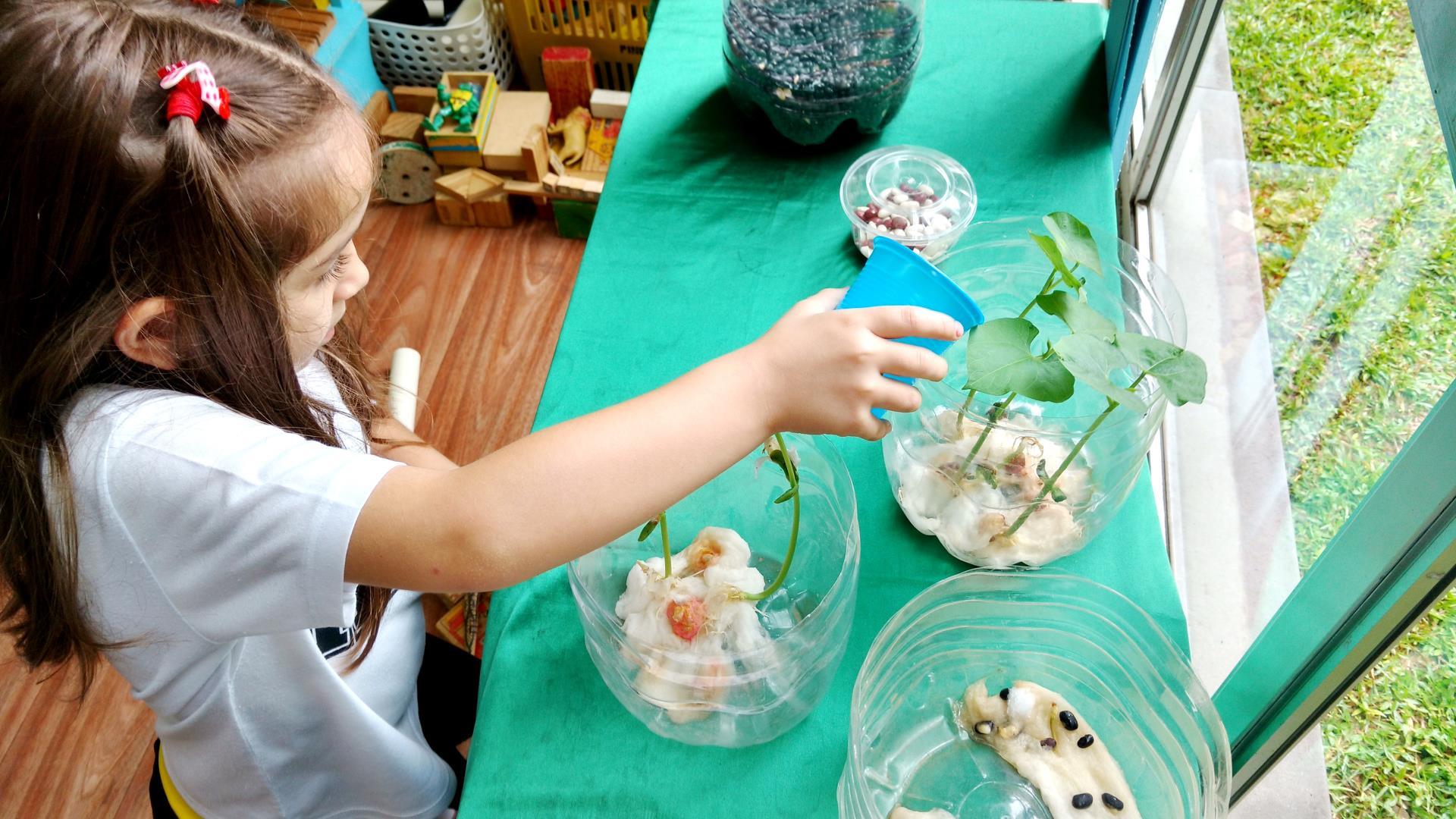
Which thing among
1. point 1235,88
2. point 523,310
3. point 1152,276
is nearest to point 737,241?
point 1152,276

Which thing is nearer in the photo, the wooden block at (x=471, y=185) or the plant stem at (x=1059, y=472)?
the plant stem at (x=1059, y=472)

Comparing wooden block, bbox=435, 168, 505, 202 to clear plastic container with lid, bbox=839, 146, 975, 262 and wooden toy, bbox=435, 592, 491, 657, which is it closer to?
wooden toy, bbox=435, 592, 491, 657

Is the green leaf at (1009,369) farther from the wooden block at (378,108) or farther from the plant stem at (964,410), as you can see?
the wooden block at (378,108)

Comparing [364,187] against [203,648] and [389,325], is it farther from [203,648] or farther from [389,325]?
[389,325]

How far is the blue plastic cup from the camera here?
687 millimetres

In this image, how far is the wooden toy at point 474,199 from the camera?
6.49 feet

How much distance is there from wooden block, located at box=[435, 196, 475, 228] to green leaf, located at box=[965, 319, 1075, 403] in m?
1.60

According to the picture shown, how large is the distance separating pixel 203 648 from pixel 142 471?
0.70ft

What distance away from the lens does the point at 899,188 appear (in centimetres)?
106

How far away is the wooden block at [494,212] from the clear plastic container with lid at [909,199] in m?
1.10

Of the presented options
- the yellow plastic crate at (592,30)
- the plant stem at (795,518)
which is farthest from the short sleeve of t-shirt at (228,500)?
the yellow plastic crate at (592,30)

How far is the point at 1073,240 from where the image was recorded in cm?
70

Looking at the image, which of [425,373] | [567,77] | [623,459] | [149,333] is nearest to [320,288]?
[149,333]

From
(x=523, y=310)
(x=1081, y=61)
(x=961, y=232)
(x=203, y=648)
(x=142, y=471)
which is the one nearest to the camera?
(x=142, y=471)
